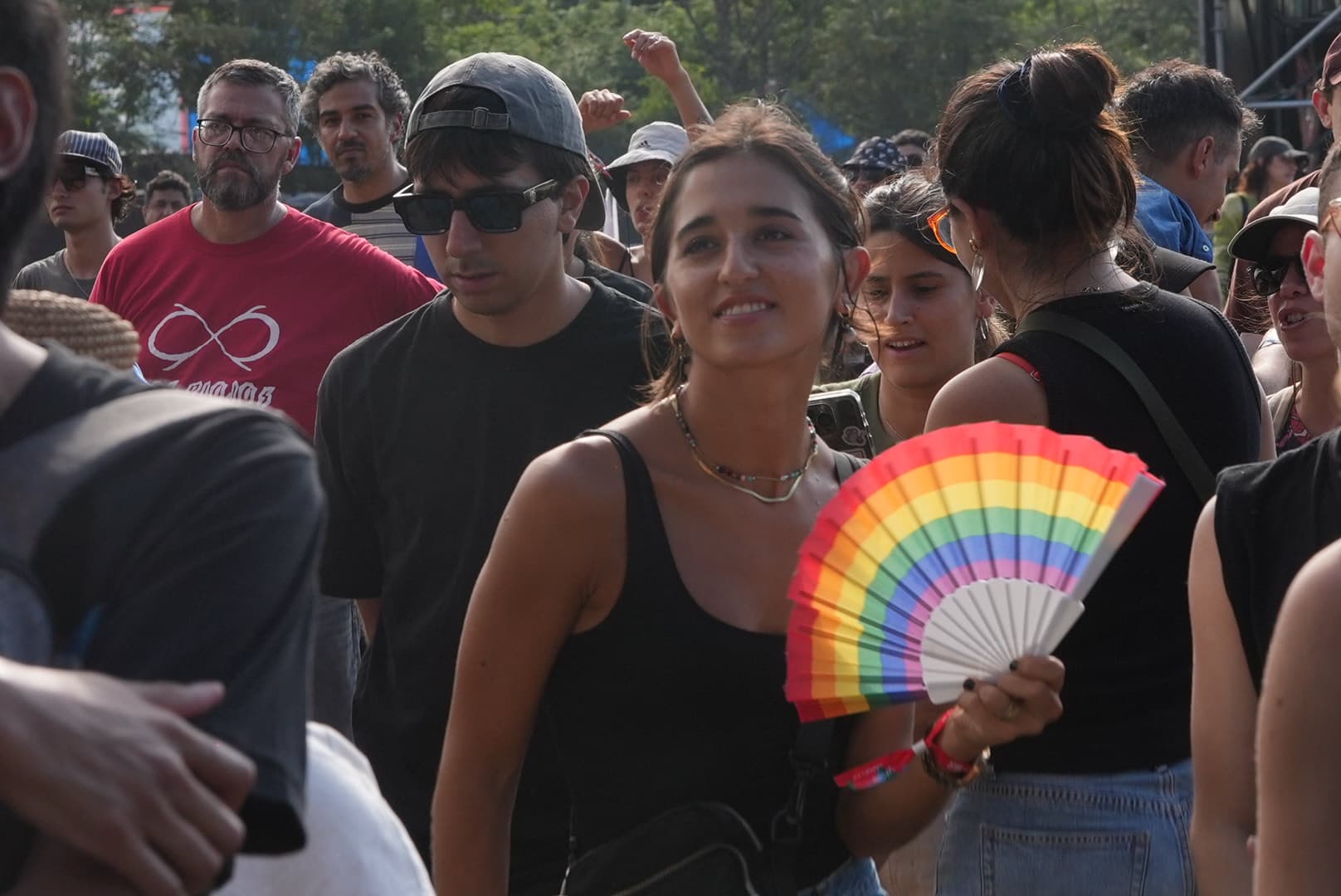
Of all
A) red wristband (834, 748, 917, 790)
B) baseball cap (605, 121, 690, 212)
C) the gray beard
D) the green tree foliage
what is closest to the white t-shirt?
red wristband (834, 748, 917, 790)

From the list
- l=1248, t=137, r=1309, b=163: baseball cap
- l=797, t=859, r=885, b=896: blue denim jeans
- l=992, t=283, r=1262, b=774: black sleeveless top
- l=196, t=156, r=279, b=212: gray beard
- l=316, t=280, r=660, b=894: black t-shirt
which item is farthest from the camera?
l=1248, t=137, r=1309, b=163: baseball cap

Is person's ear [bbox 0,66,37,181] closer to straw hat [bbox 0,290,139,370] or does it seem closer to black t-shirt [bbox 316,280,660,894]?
straw hat [bbox 0,290,139,370]

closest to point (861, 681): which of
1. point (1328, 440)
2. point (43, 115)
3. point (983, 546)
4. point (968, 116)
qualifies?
point (983, 546)

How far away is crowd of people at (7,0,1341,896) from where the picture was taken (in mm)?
1257

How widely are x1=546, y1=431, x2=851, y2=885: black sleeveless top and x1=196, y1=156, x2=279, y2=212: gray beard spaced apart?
10.4ft

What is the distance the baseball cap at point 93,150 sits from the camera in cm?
806

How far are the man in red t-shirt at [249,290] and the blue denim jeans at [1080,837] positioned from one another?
2.73 metres

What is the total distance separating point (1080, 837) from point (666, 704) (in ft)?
2.19

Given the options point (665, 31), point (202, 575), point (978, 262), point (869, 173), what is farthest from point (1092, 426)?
point (665, 31)

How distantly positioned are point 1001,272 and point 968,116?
0.84 ft

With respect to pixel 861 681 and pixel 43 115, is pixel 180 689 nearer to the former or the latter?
pixel 43 115

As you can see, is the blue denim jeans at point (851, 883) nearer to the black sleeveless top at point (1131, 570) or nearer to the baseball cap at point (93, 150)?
the black sleeveless top at point (1131, 570)

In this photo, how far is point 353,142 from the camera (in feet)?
22.3

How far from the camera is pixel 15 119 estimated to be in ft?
4.35
